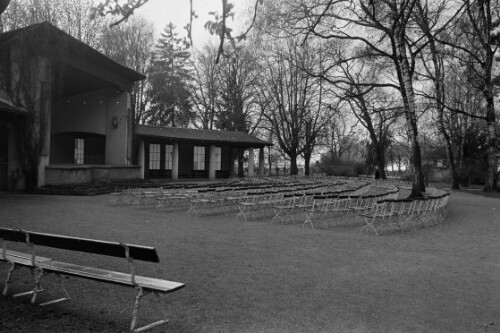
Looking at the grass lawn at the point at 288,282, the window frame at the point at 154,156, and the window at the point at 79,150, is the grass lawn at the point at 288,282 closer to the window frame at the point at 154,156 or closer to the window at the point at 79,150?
the window at the point at 79,150

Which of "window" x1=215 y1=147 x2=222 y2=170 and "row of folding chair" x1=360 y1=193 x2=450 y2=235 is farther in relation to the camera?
"window" x1=215 y1=147 x2=222 y2=170

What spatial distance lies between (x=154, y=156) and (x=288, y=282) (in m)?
30.1

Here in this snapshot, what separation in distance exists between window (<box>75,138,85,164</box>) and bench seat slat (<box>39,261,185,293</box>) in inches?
1088

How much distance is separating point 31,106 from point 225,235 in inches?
594

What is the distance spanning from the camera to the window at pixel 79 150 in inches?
1205

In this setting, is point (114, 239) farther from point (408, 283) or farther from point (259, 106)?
point (259, 106)

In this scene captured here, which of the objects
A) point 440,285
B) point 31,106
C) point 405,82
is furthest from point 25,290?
point 31,106

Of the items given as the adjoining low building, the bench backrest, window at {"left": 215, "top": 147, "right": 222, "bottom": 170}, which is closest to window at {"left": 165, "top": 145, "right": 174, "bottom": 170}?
the adjoining low building

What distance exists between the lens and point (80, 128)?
28750 mm

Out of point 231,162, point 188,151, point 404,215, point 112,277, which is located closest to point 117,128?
point 188,151

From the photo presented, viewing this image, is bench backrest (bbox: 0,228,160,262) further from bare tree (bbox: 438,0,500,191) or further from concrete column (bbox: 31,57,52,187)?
bare tree (bbox: 438,0,500,191)

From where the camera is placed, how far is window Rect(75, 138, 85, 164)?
30609mm

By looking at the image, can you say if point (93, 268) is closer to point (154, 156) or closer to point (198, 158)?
point (154, 156)

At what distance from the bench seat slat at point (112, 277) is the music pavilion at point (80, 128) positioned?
22.0 ft
